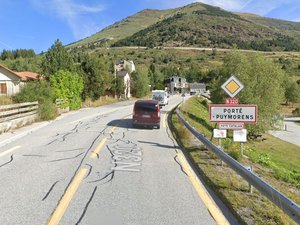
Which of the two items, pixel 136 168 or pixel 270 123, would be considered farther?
pixel 270 123

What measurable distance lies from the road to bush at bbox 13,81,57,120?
11.4m

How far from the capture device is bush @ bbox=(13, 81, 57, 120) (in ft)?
80.3

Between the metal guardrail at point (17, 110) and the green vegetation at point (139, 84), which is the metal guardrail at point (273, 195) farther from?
the green vegetation at point (139, 84)

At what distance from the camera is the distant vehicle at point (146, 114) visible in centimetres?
2091

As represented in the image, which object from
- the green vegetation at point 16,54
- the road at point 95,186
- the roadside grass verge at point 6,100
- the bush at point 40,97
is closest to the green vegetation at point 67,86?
the bush at point 40,97

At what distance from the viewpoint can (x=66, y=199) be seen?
266 inches

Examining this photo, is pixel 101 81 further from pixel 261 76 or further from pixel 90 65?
pixel 261 76

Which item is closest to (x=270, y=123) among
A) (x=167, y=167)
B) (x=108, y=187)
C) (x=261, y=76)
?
(x=261, y=76)

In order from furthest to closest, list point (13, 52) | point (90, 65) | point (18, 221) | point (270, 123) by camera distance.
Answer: point (13, 52), point (90, 65), point (270, 123), point (18, 221)

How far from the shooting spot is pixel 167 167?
10.1 metres

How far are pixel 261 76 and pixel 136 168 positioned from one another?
34954 mm

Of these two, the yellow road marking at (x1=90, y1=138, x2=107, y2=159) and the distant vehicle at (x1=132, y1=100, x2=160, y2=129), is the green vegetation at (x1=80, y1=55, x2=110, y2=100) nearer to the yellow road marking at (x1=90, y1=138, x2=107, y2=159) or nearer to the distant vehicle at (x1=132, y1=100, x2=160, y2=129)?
the distant vehicle at (x1=132, y1=100, x2=160, y2=129)

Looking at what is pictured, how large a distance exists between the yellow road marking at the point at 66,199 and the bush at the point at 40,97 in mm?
16636

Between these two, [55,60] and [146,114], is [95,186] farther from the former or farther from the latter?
[55,60]
